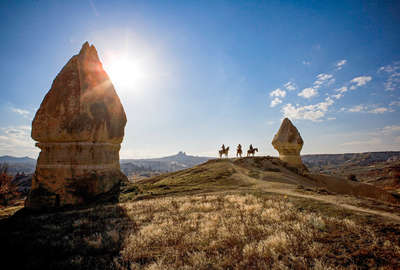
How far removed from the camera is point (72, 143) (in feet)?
53.8

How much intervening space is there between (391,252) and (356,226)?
4.92 feet

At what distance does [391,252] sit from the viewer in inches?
168

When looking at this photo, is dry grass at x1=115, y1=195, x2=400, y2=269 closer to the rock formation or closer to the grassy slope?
the grassy slope

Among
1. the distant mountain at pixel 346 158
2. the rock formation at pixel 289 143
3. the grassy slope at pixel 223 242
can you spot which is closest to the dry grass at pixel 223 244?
the grassy slope at pixel 223 242

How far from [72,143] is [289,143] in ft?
101

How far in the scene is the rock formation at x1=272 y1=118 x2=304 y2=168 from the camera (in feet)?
104

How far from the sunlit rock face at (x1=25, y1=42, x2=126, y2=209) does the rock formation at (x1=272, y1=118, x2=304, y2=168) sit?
26.9 meters

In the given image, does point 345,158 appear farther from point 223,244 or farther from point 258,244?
point 223,244

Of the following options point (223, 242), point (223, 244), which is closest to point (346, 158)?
point (223, 242)

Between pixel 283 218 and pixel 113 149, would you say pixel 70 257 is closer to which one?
pixel 283 218

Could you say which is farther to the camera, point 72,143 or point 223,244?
point 72,143

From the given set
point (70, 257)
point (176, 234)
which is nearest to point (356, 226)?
point (176, 234)

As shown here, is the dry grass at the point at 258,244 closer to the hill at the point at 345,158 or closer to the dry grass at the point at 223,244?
the dry grass at the point at 223,244

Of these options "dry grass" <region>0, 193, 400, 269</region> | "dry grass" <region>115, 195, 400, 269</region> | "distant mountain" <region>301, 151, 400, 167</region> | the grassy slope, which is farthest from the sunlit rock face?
"distant mountain" <region>301, 151, 400, 167</region>
